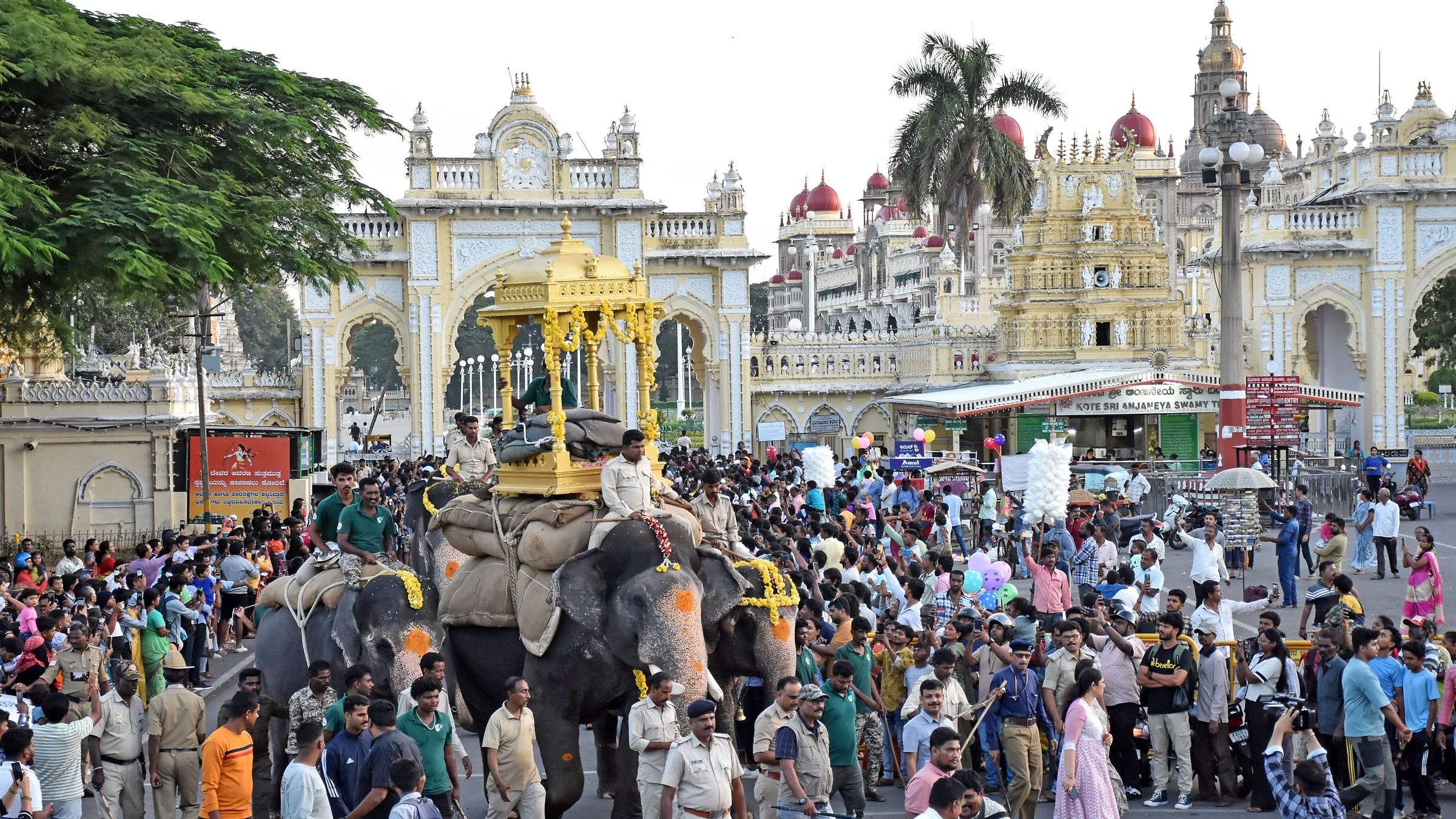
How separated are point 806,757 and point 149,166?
12722mm

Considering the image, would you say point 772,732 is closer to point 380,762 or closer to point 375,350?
point 380,762

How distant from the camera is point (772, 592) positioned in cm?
963

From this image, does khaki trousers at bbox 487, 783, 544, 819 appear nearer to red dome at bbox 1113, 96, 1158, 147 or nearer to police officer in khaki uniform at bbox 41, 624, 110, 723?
police officer in khaki uniform at bbox 41, 624, 110, 723

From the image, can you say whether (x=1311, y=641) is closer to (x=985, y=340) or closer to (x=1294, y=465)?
(x=1294, y=465)

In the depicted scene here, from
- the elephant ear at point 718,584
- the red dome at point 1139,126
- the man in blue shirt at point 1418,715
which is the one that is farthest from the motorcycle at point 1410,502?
the red dome at point 1139,126

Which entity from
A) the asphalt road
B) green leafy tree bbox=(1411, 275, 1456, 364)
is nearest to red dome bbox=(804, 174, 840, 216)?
green leafy tree bbox=(1411, 275, 1456, 364)

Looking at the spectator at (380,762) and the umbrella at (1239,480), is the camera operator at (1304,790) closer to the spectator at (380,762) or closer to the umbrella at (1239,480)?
the spectator at (380,762)

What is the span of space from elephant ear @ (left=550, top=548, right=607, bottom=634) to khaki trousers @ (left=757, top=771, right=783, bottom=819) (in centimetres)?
113

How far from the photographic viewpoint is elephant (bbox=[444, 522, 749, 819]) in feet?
29.8

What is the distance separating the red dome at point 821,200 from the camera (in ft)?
307

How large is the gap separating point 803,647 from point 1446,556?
628 inches

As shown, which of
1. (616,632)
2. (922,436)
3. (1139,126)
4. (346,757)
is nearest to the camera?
(346,757)

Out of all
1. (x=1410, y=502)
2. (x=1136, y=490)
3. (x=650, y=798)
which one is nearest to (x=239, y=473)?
(x=1136, y=490)

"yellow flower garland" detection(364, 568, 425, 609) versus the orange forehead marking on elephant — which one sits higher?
"yellow flower garland" detection(364, 568, 425, 609)
